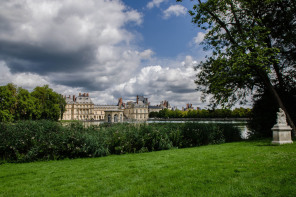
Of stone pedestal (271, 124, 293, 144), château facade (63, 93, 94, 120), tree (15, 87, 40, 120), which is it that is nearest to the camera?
stone pedestal (271, 124, 293, 144)

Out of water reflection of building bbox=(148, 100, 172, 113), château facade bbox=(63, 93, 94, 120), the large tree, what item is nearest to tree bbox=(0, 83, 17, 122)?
the large tree

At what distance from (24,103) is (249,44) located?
37.9m

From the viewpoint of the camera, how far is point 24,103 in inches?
1471

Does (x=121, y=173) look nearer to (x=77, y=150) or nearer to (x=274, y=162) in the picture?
(x=77, y=150)

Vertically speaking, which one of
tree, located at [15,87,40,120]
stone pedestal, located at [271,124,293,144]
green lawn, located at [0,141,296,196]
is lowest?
green lawn, located at [0,141,296,196]

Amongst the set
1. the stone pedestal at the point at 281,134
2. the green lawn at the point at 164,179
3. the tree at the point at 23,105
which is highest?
the tree at the point at 23,105

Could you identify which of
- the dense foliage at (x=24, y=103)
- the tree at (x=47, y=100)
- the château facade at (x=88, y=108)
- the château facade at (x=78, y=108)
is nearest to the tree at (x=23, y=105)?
the dense foliage at (x=24, y=103)

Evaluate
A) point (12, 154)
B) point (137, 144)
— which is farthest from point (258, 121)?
point (12, 154)

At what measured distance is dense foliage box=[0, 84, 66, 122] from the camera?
34.3 meters

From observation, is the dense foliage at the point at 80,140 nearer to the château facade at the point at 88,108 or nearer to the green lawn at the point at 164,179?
the green lawn at the point at 164,179

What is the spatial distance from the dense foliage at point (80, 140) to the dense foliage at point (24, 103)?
23.8 metres

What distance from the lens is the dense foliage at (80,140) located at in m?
7.91

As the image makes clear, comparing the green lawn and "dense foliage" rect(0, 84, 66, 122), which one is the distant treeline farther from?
the green lawn

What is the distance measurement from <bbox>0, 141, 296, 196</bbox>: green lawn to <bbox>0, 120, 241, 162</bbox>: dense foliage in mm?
1771
